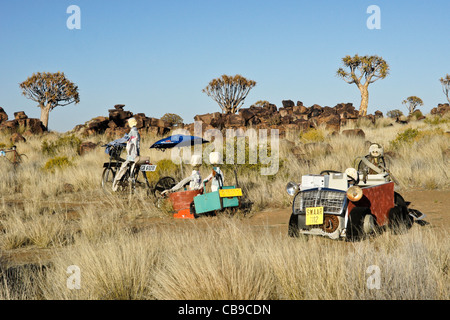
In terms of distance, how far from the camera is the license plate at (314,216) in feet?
18.1

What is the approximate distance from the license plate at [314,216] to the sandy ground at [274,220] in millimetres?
842

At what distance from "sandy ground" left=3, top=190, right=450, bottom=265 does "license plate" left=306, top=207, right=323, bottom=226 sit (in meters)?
0.84

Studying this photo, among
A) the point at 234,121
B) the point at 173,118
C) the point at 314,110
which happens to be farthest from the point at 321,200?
the point at 173,118

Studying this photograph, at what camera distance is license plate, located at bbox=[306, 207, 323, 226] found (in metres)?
5.52

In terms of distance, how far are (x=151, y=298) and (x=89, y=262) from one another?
3.03ft

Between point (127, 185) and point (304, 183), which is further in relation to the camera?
point (127, 185)

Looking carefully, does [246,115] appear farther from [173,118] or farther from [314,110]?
[173,118]

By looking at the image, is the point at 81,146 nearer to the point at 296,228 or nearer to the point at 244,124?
the point at 244,124

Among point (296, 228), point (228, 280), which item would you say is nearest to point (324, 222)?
point (296, 228)

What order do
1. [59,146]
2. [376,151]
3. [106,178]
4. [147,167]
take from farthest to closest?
[59,146]
[106,178]
[147,167]
[376,151]

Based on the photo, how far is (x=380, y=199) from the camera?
20.5 ft

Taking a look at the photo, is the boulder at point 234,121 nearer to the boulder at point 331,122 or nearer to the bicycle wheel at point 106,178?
the boulder at point 331,122

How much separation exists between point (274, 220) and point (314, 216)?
283 cm

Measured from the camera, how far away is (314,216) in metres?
5.57
